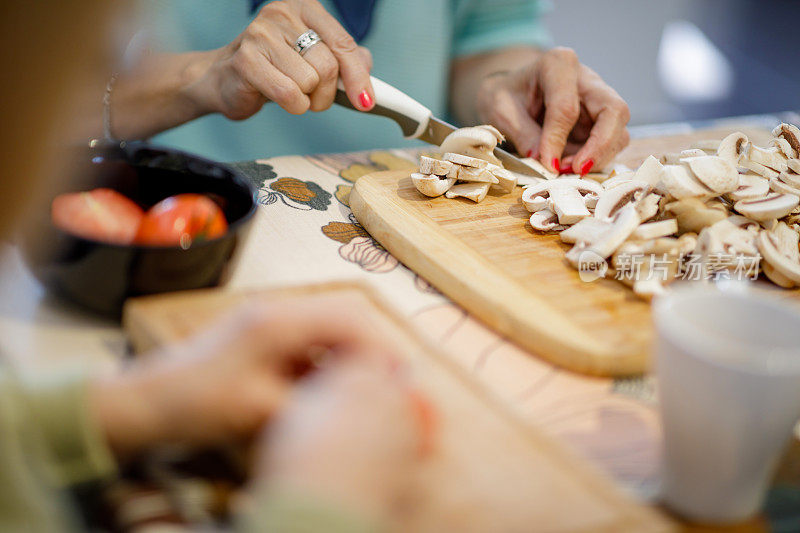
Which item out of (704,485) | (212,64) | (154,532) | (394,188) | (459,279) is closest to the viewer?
(154,532)

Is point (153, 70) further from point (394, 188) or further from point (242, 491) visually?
point (242, 491)

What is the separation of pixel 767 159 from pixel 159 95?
1300 mm

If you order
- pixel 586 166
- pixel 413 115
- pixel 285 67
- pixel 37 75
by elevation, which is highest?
pixel 37 75

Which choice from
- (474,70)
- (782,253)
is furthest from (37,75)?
(474,70)

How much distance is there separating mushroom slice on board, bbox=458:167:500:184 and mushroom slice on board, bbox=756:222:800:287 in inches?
19.3

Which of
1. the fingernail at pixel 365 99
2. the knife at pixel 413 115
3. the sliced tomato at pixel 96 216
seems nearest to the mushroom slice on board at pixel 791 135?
the knife at pixel 413 115

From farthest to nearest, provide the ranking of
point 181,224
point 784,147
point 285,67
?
point 285,67
point 784,147
point 181,224

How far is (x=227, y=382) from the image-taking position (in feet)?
2.17

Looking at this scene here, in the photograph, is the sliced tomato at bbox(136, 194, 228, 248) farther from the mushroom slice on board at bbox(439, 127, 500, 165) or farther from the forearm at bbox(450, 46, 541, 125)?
the forearm at bbox(450, 46, 541, 125)

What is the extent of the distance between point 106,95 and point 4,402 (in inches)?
46.7

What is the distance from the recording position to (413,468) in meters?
0.62

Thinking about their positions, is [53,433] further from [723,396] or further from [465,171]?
[465,171]

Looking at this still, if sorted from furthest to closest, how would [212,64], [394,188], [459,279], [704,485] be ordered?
[212,64], [394,188], [459,279], [704,485]

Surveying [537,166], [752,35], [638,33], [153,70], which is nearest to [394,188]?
[537,166]
